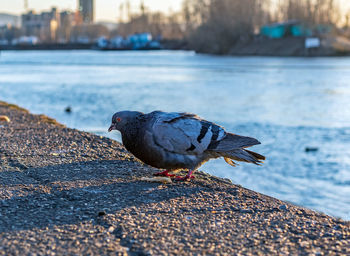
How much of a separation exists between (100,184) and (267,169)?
6746mm

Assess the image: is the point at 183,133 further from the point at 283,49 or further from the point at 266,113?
the point at 283,49

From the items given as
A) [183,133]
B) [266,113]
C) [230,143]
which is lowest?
[266,113]

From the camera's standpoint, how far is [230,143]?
5.45 metres

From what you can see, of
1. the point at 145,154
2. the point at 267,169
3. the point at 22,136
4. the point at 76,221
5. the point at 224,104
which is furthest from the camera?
the point at 224,104

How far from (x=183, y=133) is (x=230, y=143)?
1.77 feet

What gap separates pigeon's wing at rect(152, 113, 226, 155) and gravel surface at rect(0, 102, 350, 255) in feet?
1.46

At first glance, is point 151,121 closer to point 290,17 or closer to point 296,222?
point 296,222

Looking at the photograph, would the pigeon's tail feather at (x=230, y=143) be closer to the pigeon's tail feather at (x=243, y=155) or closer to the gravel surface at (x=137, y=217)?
the pigeon's tail feather at (x=243, y=155)

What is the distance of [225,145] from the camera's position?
544 cm

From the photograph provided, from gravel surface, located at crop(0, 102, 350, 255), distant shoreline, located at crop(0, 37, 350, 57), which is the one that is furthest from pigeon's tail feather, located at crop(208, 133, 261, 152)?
distant shoreline, located at crop(0, 37, 350, 57)

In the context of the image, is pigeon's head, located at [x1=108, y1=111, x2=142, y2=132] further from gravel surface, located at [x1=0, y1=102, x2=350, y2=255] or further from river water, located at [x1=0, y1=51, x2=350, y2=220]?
river water, located at [x1=0, y1=51, x2=350, y2=220]

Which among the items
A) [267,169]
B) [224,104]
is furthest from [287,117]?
[267,169]

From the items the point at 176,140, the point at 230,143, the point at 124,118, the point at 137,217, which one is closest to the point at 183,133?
the point at 176,140

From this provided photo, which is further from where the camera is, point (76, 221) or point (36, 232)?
point (76, 221)
